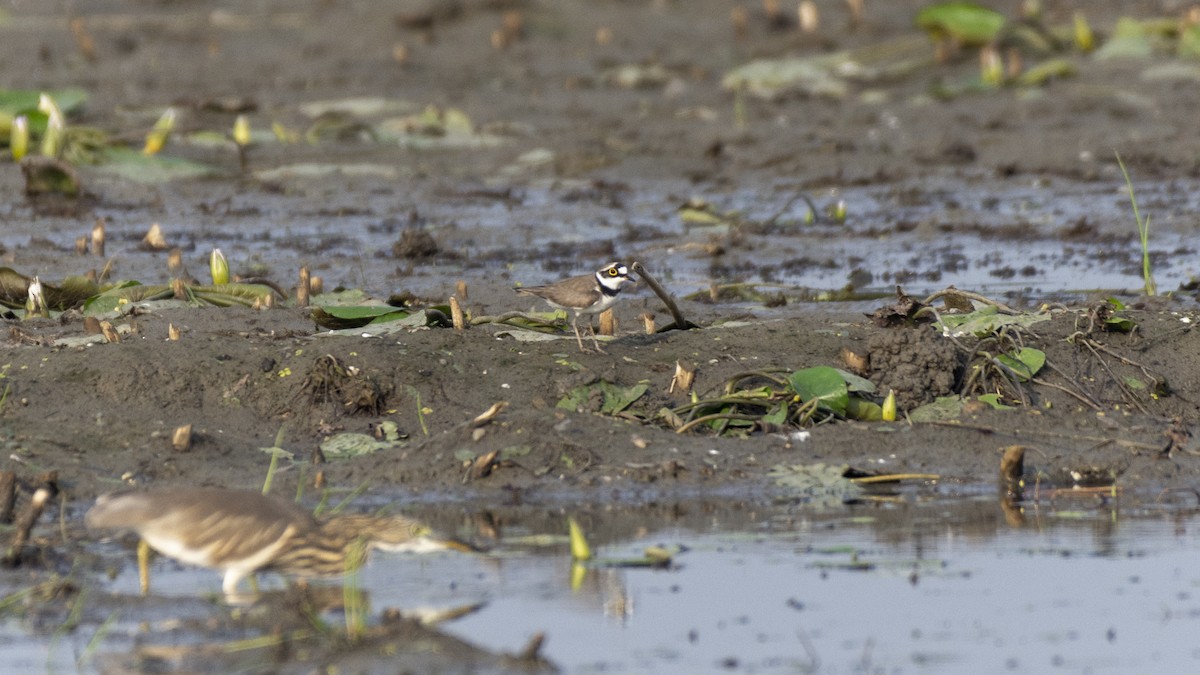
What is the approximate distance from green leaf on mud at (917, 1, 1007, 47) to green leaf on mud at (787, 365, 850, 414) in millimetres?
12774

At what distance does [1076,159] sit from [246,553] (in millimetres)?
12099

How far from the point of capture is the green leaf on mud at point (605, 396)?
7.53 meters

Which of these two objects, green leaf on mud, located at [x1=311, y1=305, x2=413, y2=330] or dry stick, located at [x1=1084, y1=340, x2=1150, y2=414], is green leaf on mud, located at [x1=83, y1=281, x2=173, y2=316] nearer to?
green leaf on mud, located at [x1=311, y1=305, x2=413, y2=330]

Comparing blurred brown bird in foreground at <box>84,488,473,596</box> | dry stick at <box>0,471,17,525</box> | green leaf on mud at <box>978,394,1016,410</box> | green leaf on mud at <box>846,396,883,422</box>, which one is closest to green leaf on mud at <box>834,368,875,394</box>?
green leaf on mud at <box>846,396,883,422</box>

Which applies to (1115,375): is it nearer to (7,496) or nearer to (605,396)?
Answer: (605,396)

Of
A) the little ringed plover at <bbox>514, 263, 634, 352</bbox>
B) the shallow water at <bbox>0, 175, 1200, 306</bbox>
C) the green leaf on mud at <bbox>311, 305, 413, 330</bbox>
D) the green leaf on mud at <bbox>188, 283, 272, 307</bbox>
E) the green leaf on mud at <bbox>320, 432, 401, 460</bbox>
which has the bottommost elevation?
the shallow water at <bbox>0, 175, 1200, 306</bbox>

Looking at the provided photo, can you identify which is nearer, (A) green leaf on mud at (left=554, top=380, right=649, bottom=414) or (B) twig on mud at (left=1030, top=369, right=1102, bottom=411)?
(A) green leaf on mud at (left=554, top=380, right=649, bottom=414)

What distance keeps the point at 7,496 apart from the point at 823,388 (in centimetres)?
332

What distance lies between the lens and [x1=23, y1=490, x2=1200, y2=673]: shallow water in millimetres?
4938

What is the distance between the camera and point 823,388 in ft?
24.4

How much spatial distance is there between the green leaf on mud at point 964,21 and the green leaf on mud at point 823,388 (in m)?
12.8

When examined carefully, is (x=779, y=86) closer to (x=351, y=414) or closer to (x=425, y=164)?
(x=425, y=164)

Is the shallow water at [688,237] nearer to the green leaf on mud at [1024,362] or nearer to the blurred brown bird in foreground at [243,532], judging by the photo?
the green leaf on mud at [1024,362]

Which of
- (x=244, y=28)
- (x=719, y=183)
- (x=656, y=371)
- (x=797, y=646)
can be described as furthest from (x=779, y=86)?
(x=797, y=646)
